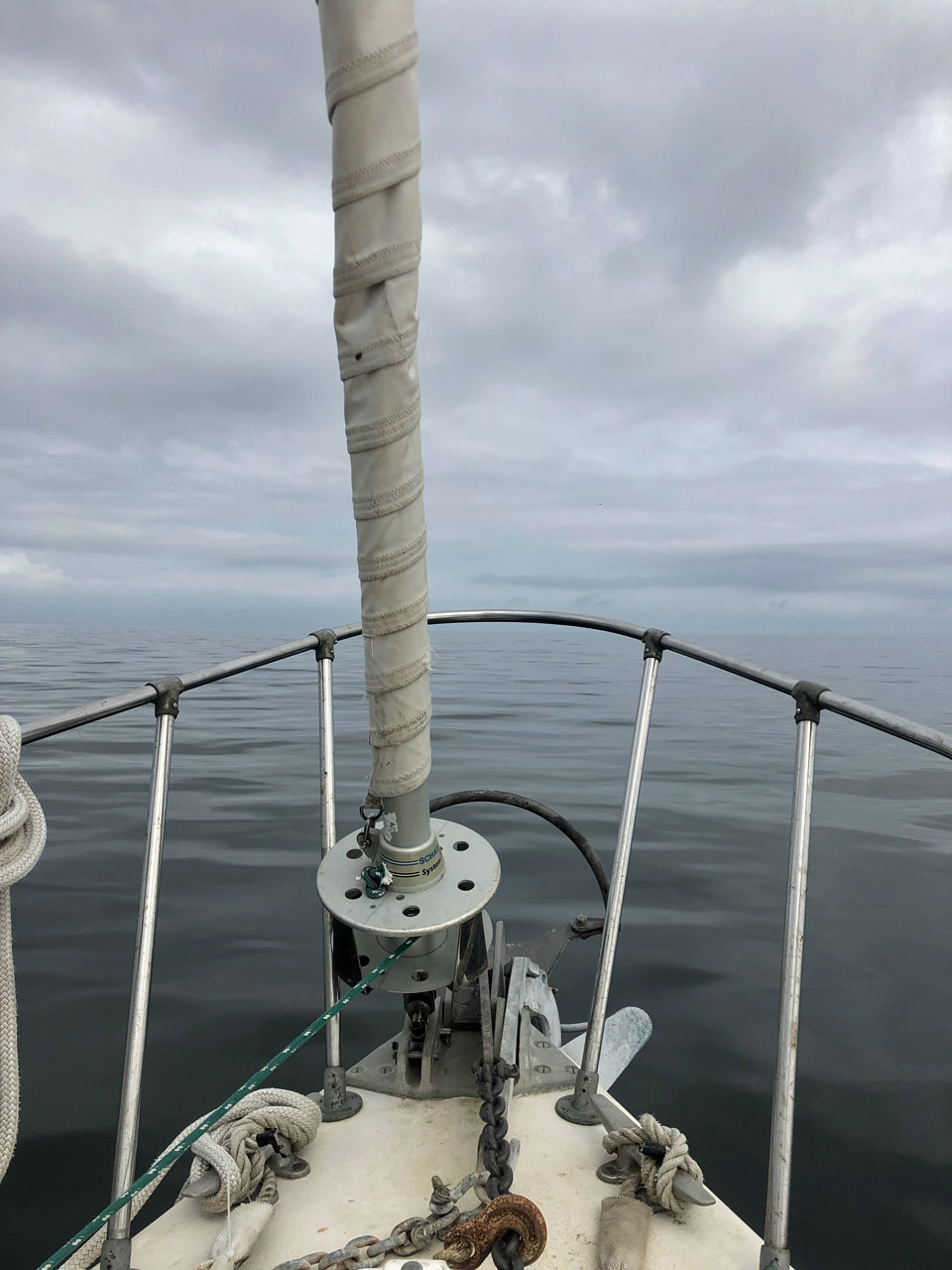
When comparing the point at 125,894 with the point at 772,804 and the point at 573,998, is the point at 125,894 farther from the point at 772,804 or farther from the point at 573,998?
the point at 772,804

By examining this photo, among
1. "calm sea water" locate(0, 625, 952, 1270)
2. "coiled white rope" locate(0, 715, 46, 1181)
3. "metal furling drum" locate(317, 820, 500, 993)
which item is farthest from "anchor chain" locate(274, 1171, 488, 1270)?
"coiled white rope" locate(0, 715, 46, 1181)

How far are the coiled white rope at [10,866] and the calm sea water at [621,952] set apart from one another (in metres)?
0.77

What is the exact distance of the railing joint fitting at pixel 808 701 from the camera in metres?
1.58

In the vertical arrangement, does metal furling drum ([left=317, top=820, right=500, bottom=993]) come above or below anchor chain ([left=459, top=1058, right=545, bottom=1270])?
above

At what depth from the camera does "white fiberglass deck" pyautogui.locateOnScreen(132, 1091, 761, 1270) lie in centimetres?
138

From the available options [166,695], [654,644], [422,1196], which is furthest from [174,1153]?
[654,644]

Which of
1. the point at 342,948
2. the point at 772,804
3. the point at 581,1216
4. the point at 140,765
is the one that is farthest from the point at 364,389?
the point at 140,765

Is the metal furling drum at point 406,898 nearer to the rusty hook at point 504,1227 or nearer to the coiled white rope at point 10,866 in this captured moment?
the rusty hook at point 504,1227

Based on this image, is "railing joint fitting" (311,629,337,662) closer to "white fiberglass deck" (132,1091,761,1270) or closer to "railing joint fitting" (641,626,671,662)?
"railing joint fitting" (641,626,671,662)

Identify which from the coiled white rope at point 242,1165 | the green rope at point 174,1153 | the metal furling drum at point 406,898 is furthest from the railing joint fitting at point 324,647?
the coiled white rope at point 242,1165

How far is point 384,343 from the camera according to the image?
1175mm

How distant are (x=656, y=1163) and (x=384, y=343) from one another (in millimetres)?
1724

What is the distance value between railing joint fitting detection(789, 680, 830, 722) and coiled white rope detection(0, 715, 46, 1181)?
4.91ft

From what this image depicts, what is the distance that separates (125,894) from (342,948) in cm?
340
